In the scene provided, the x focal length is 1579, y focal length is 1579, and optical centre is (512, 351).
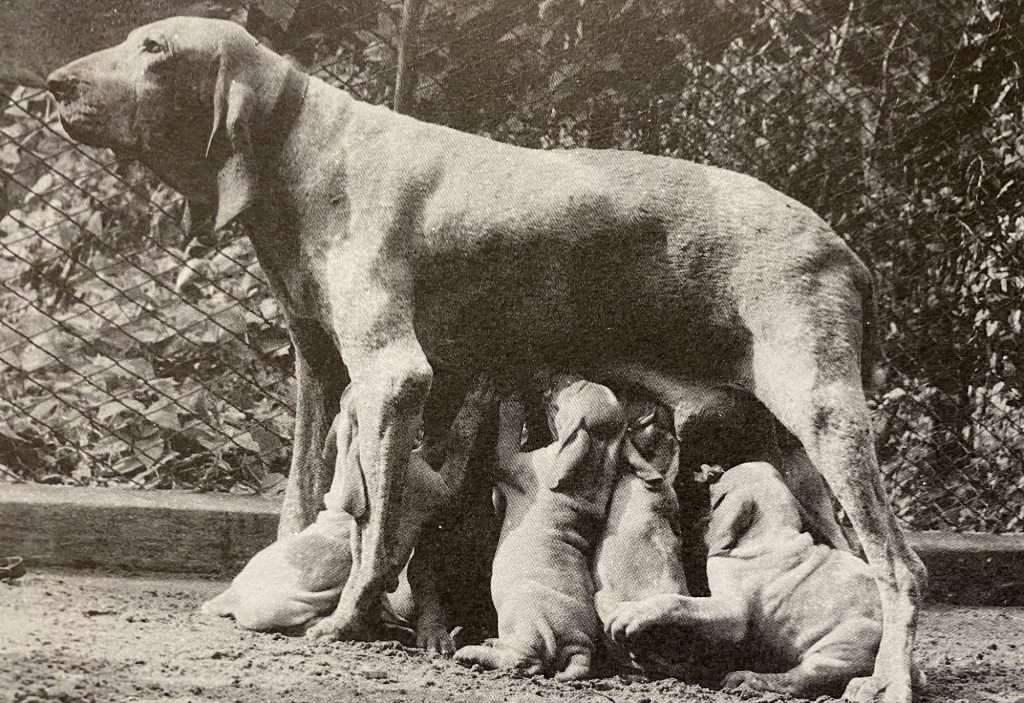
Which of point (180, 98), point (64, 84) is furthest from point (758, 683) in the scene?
point (64, 84)

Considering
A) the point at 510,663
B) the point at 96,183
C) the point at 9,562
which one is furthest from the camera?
the point at 96,183

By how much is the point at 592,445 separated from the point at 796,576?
29.6 inches

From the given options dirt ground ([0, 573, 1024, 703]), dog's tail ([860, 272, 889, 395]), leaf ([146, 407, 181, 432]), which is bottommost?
dirt ground ([0, 573, 1024, 703])

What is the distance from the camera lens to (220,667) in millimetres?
4539

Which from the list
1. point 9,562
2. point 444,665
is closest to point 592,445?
point 444,665

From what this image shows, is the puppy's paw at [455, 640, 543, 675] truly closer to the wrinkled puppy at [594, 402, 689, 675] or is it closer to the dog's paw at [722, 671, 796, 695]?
the wrinkled puppy at [594, 402, 689, 675]

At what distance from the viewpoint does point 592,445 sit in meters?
4.97

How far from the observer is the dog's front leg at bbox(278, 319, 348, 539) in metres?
5.50

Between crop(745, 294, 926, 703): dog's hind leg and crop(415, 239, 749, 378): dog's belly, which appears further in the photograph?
crop(415, 239, 749, 378): dog's belly

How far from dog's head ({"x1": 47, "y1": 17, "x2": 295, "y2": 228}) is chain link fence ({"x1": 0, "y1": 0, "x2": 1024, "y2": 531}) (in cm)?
133

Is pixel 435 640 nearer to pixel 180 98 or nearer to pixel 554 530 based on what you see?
pixel 554 530

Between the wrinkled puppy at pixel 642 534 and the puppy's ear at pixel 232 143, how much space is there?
1.43 meters

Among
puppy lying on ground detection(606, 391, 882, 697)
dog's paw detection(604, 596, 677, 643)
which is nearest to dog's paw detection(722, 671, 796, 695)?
puppy lying on ground detection(606, 391, 882, 697)

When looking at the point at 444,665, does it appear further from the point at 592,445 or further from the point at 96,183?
the point at 96,183
